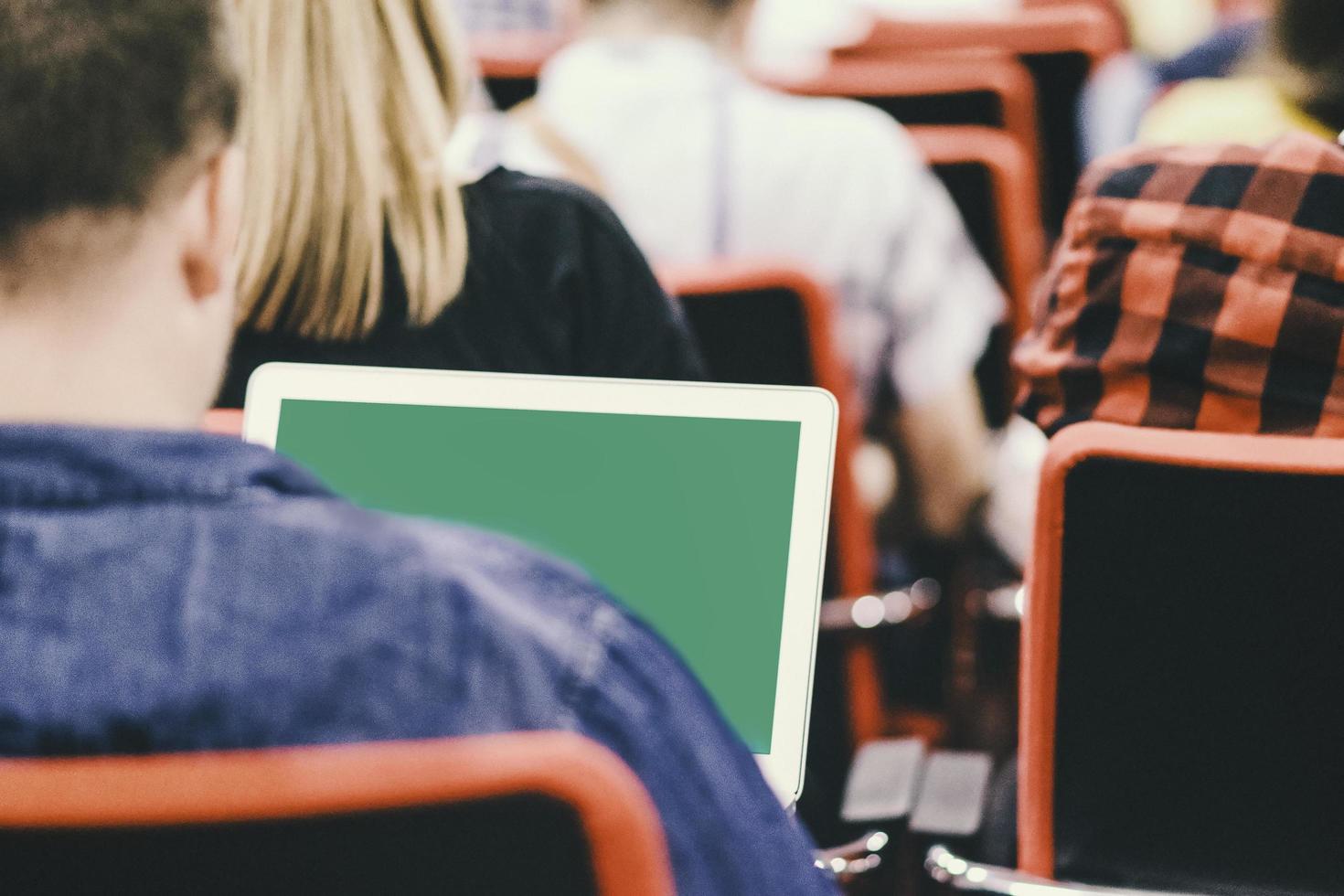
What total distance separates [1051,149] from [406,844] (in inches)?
132

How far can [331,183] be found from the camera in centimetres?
140

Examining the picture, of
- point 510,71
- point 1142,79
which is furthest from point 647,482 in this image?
point 510,71

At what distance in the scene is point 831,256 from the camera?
231 centimetres

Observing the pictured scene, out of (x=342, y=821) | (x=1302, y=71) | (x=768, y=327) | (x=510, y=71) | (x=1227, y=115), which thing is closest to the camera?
(x=342, y=821)

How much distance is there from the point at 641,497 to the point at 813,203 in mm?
1249

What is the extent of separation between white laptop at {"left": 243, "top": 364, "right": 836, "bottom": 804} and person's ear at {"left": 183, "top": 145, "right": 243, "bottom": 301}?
33cm

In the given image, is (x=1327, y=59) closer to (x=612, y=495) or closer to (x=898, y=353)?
(x=898, y=353)

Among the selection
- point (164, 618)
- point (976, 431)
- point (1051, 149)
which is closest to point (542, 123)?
point (976, 431)

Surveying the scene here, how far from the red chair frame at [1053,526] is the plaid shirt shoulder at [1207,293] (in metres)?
0.13

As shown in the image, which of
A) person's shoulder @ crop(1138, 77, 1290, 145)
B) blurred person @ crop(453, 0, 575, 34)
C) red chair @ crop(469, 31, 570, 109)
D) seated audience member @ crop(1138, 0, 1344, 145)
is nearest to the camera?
seated audience member @ crop(1138, 0, 1344, 145)

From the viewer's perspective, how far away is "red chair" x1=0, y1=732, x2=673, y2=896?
55 centimetres

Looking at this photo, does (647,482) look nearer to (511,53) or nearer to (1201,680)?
(1201,680)

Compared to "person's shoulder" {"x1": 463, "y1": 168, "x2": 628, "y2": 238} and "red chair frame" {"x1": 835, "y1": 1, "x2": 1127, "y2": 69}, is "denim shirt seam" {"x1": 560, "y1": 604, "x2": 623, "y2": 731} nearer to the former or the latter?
"person's shoulder" {"x1": 463, "y1": 168, "x2": 628, "y2": 238}

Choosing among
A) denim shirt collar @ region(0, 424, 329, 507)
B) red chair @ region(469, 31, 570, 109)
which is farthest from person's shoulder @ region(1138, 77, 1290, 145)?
red chair @ region(469, 31, 570, 109)
